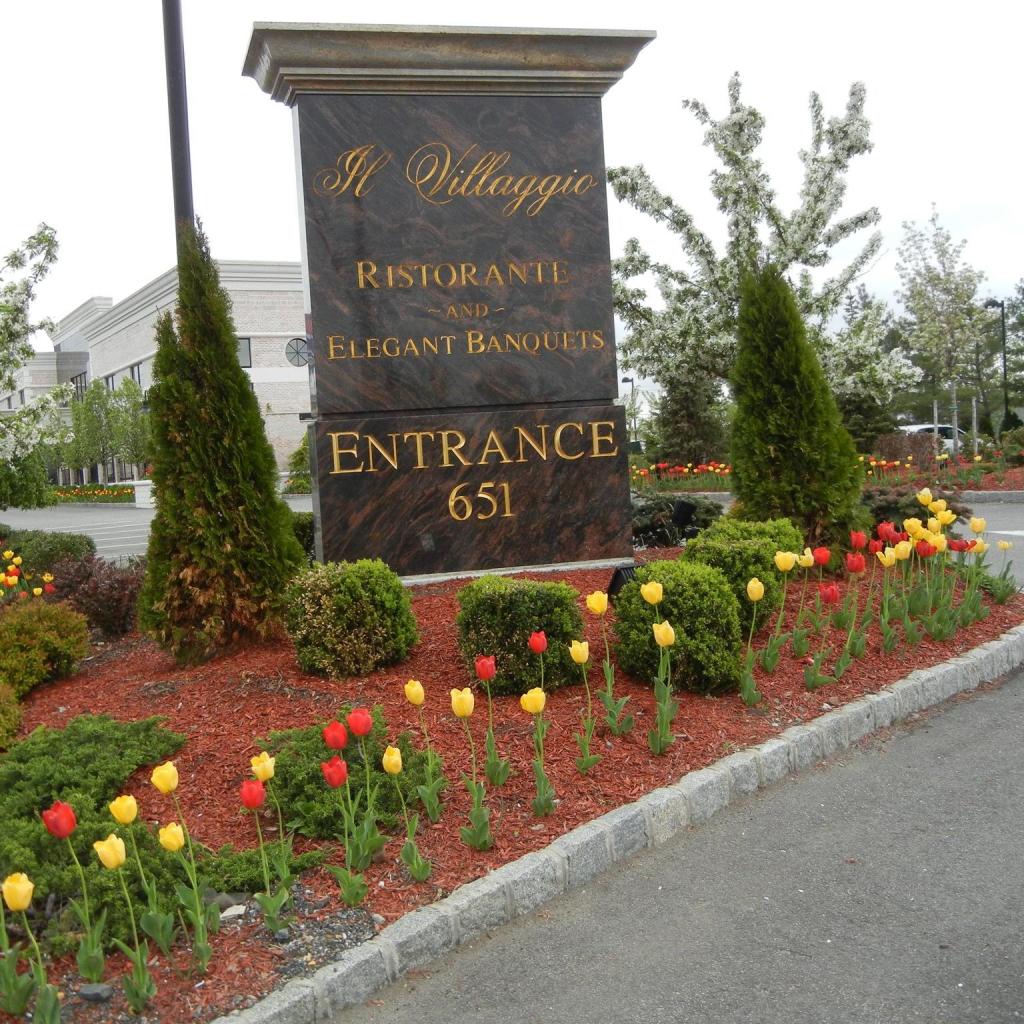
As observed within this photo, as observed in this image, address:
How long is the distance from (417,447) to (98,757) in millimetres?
4360

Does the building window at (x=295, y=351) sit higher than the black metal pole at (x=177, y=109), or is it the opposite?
the building window at (x=295, y=351)

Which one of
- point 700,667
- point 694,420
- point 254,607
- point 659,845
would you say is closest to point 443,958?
point 659,845

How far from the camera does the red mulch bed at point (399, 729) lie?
304cm

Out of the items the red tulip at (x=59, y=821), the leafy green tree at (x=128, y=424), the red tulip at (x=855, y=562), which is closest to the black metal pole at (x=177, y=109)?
the red tulip at (x=855, y=562)

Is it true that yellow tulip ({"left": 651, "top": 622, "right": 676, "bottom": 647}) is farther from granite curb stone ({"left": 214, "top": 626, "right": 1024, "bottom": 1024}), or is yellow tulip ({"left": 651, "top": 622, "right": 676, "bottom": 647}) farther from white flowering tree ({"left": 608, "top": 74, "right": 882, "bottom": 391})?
white flowering tree ({"left": 608, "top": 74, "right": 882, "bottom": 391})

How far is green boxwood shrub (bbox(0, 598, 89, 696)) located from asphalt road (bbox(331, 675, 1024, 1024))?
3922 millimetres

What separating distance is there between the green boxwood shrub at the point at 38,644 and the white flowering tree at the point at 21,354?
9920 mm

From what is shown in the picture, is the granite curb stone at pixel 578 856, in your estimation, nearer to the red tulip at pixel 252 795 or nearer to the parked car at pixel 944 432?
the red tulip at pixel 252 795

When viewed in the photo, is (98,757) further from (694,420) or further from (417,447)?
(694,420)

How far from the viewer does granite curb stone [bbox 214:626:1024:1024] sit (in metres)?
2.84

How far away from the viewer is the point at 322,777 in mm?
3908

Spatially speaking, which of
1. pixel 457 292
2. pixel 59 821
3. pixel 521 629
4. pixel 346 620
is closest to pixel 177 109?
pixel 457 292

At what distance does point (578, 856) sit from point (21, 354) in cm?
1466

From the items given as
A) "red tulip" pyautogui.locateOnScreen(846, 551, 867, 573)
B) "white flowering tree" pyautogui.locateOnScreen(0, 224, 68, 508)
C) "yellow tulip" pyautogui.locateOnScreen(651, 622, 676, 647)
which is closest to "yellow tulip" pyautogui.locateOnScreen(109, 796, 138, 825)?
"yellow tulip" pyautogui.locateOnScreen(651, 622, 676, 647)
